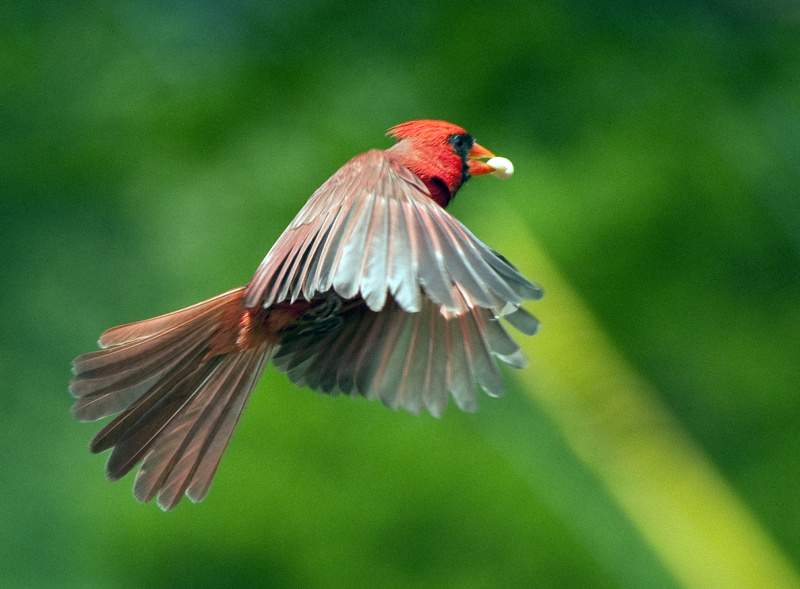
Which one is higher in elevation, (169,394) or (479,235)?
(479,235)

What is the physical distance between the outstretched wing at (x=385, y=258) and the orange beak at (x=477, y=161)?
2.37 feet

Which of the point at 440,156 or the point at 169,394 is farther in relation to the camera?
the point at 440,156

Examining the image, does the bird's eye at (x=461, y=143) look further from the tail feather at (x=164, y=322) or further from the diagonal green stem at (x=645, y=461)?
the diagonal green stem at (x=645, y=461)

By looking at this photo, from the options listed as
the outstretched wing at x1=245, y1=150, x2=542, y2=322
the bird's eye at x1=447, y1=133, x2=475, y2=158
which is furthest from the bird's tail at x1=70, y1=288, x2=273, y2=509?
the bird's eye at x1=447, y1=133, x2=475, y2=158

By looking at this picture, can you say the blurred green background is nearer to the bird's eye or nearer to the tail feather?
the bird's eye

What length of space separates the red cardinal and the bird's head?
0.06ft

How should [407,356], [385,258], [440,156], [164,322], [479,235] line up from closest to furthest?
[385,258]
[164,322]
[407,356]
[440,156]
[479,235]

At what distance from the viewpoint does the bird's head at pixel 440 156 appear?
259 cm

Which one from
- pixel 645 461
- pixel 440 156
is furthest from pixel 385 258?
pixel 645 461

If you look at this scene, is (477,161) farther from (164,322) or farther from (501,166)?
(164,322)

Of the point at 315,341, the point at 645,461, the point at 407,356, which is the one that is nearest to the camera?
the point at 407,356

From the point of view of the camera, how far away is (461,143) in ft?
9.06

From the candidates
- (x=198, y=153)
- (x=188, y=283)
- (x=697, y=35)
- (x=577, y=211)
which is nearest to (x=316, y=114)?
(x=198, y=153)

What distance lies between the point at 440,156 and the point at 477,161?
0.71 feet
